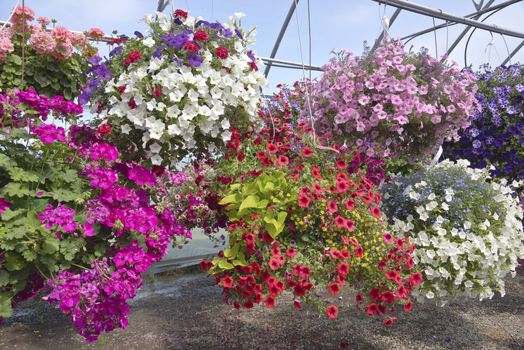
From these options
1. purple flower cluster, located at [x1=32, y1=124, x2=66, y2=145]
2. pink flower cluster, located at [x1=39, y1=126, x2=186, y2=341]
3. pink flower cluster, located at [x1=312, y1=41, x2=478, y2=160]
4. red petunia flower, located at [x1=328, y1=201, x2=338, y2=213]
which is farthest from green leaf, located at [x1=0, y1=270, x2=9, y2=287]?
pink flower cluster, located at [x1=312, y1=41, x2=478, y2=160]

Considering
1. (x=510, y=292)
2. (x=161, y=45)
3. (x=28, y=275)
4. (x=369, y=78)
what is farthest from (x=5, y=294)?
(x=510, y=292)

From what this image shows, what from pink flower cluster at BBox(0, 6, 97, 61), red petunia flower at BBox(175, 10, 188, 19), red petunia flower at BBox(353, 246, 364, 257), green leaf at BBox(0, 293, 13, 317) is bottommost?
red petunia flower at BBox(353, 246, 364, 257)

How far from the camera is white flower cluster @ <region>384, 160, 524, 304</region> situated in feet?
7.80

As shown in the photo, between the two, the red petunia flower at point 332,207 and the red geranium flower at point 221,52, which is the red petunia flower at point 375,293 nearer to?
the red petunia flower at point 332,207

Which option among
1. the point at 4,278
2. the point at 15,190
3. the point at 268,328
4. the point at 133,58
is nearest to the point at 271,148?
the point at 133,58

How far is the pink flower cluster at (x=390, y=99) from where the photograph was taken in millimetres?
2518

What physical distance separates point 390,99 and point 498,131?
175cm

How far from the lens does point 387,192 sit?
9.59 feet

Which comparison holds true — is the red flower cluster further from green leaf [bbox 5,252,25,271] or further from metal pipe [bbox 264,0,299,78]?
metal pipe [bbox 264,0,299,78]

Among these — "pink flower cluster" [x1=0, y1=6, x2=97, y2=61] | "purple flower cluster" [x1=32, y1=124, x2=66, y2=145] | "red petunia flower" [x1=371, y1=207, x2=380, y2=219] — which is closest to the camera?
"purple flower cluster" [x1=32, y1=124, x2=66, y2=145]

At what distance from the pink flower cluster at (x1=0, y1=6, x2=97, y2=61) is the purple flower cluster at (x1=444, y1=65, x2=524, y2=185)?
309cm

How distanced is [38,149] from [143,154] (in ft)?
1.59

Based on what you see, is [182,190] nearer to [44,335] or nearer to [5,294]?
[44,335]

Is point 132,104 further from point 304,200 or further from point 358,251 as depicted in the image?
point 358,251
